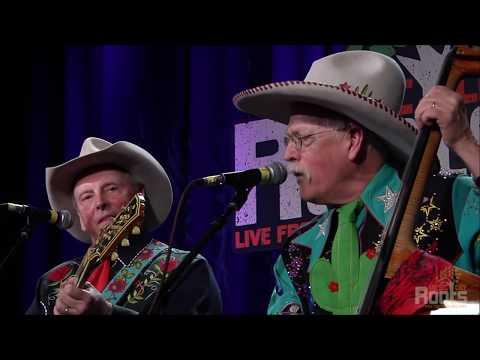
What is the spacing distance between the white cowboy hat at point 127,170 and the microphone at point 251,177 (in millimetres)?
818

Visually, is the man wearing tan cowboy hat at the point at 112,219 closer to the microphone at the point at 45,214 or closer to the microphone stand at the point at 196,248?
the microphone at the point at 45,214

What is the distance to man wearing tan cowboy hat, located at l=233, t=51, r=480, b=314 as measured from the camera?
304cm

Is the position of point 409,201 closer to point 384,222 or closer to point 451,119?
point 451,119

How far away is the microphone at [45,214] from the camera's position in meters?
3.36

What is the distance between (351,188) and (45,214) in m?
1.07

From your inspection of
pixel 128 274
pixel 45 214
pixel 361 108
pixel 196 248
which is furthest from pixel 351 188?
pixel 45 214

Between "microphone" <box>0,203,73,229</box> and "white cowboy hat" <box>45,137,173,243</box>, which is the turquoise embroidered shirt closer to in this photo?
"white cowboy hat" <box>45,137,173,243</box>

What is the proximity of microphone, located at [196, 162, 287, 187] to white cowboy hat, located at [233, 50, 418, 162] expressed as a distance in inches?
A: 19.8

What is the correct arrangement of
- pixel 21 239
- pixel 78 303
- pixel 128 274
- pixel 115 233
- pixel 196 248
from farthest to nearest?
pixel 128 274
pixel 21 239
pixel 115 233
pixel 78 303
pixel 196 248

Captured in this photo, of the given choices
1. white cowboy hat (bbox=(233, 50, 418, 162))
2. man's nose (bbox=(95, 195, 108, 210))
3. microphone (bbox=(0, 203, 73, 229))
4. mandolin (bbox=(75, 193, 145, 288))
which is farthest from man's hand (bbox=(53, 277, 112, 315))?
white cowboy hat (bbox=(233, 50, 418, 162))

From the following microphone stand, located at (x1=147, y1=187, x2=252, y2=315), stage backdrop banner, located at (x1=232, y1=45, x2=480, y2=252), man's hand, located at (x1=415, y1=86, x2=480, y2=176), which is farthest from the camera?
stage backdrop banner, located at (x1=232, y1=45, x2=480, y2=252)

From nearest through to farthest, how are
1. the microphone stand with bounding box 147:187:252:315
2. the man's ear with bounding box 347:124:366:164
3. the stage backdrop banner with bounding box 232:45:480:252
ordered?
1. the microphone stand with bounding box 147:187:252:315
2. the man's ear with bounding box 347:124:366:164
3. the stage backdrop banner with bounding box 232:45:480:252

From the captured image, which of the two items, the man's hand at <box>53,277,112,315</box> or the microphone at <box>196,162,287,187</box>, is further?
the man's hand at <box>53,277,112,315</box>

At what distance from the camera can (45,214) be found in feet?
11.3
